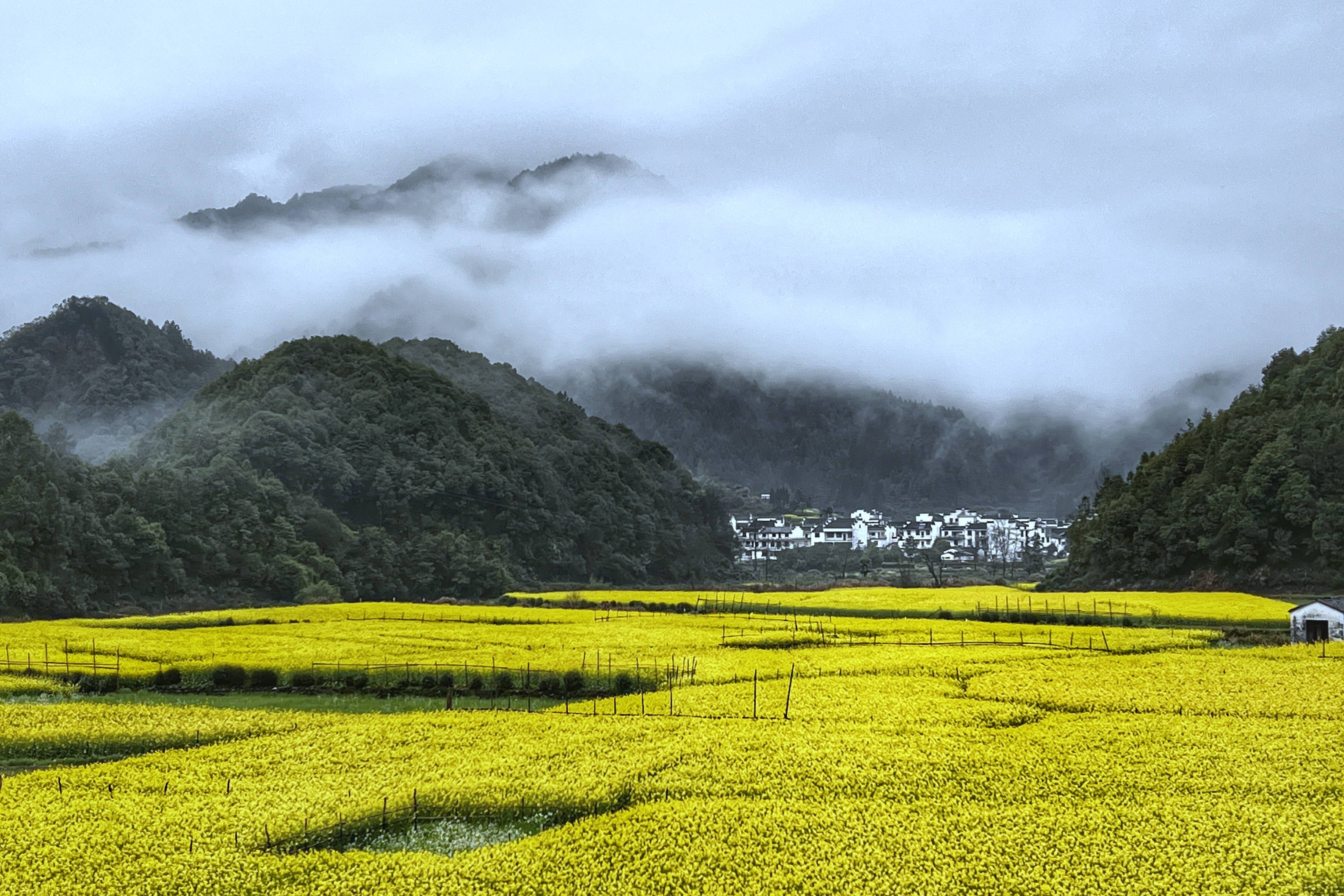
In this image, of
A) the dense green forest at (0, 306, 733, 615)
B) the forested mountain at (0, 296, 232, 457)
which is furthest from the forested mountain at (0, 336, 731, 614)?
the forested mountain at (0, 296, 232, 457)

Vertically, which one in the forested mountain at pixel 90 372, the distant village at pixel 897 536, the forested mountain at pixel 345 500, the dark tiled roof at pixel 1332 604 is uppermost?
the forested mountain at pixel 90 372

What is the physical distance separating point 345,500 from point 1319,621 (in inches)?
3503

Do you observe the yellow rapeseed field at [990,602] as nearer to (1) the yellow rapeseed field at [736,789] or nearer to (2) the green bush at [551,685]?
(1) the yellow rapeseed field at [736,789]

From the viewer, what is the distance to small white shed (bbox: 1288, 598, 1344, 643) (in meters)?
43.7

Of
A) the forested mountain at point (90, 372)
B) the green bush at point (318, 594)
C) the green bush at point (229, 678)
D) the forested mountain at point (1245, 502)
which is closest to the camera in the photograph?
the green bush at point (229, 678)

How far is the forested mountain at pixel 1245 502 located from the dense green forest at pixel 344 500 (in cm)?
5999

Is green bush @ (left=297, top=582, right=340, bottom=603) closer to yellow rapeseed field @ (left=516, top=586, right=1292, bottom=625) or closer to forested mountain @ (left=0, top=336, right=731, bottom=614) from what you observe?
forested mountain @ (left=0, top=336, right=731, bottom=614)

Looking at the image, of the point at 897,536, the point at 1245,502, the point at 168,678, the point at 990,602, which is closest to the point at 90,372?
the point at 168,678

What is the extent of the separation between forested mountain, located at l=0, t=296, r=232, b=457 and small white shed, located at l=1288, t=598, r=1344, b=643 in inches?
5240

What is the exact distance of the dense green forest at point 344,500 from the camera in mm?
70875

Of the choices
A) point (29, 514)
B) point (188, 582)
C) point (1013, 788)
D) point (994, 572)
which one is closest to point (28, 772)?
point (1013, 788)

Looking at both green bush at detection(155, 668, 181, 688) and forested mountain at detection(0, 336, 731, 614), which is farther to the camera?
forested mountain at detection(0, 336, 731, 614)

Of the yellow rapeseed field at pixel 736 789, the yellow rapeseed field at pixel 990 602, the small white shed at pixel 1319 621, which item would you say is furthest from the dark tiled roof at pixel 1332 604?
the yellow rapeseed field at pixel 736 789

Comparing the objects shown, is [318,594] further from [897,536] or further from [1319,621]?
[897,536]
